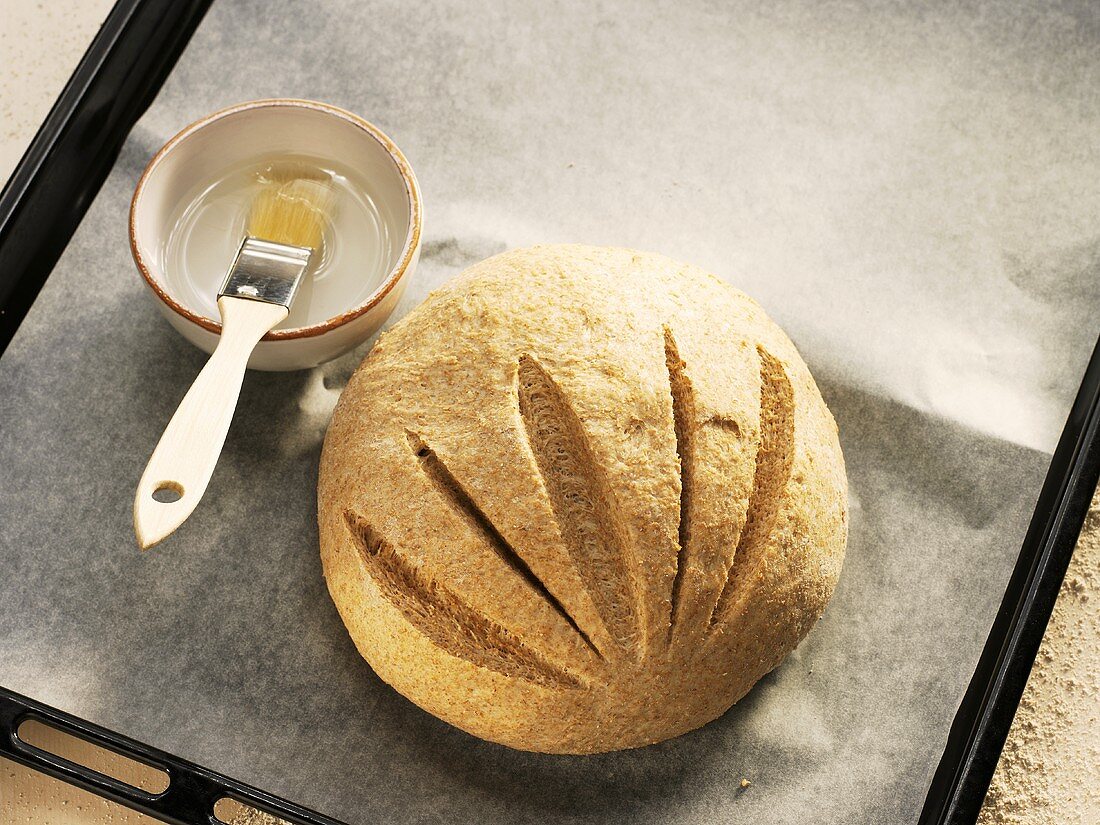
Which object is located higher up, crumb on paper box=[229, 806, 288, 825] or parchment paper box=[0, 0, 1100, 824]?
parchment paper box=[0, 0, 1100, 824]

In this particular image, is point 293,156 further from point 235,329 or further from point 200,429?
point 200,429

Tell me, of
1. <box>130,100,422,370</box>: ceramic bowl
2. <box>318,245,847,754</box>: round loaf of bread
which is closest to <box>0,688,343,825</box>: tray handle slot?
<box>318,245,847,754</box>: round loaf of bread

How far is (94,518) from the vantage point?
56.9 inches

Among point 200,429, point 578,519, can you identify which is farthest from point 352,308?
point 578,519

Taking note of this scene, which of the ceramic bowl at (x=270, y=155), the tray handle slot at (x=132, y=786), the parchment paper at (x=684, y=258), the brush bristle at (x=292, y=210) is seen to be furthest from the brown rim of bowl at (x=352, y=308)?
the tray handle slot at (x=132, y=786)

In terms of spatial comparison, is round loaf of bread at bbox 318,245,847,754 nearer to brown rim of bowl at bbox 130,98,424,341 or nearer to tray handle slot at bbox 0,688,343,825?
brown rim of bowl at bbox 130,98,424,341

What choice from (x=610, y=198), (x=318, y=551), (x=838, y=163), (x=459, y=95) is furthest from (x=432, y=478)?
(x=838, y=163)

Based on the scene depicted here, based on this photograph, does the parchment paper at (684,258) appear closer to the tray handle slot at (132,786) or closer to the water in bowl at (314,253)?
the tray handle slot at (132,786)

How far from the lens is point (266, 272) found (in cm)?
135

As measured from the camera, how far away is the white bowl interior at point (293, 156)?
4.66ft

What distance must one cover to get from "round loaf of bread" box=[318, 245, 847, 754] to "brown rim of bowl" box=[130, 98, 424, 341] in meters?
0.10

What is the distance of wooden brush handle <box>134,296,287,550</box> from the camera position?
1.16 metres

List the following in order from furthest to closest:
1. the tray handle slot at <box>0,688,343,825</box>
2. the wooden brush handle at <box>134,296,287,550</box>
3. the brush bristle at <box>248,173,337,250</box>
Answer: the brush bristle at <box>248,173,337,250</box>
the tray handle slot at <box>0,688,343,825</box>
the wooden brush handle at <box>134,296,287,550</box>

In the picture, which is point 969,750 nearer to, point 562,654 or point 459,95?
point 562,654
